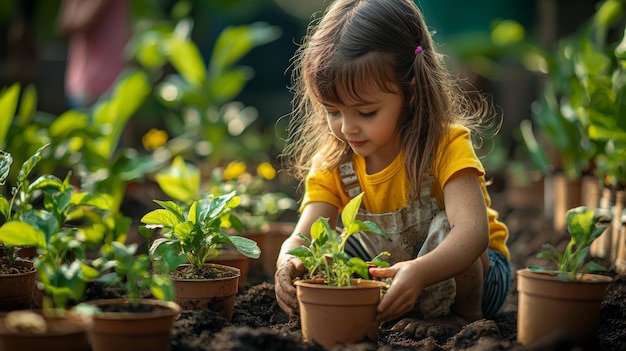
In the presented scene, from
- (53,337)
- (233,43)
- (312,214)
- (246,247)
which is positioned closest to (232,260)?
(312,214)

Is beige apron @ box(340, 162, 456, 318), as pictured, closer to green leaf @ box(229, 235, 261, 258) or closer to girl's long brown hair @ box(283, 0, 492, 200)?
girl's long brown hair @ box(283, 0, 492, 200)

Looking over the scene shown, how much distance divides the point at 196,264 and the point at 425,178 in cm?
79

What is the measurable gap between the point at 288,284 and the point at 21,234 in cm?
75

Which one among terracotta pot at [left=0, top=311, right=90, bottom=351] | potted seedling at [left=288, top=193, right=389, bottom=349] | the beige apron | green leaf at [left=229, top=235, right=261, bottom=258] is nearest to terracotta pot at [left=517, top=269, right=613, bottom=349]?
potted seedling at [left=288, top=193, right=389, bottom=349]

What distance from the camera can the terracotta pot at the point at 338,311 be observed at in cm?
191

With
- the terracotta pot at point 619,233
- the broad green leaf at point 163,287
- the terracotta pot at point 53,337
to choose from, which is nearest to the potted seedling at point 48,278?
the terracotta pot at point 53,337

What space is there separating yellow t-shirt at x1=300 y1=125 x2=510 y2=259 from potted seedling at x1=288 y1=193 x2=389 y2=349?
0.52m

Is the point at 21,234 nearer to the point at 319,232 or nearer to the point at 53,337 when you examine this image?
the point at 53,337

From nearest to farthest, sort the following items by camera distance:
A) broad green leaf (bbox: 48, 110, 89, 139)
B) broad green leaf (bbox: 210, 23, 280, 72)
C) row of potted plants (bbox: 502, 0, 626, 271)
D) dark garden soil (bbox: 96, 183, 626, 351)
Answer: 1. dark garden soil (bbox: 96, 183, 626, 351)
2. row of potted plants (bbox: 502, 0, 626, 271)
3. broad green leaf (bbox: 48, 110, 89, 139)
4. broad green leaf (bbox: 210, 23, 280, 72)

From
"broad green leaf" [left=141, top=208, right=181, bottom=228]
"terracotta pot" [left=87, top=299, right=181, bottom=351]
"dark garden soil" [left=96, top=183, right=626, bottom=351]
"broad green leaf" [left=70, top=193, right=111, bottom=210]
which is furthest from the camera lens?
"broad green leaf" [left=70, top=193, right=111, bottom=210]

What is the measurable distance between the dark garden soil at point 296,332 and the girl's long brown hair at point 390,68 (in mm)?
534

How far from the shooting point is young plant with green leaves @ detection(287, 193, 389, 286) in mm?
1909

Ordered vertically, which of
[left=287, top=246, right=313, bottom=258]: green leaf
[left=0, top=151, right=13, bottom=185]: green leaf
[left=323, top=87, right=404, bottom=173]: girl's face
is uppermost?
[left=323, top=87, right=404, bottom=173]: girl's face

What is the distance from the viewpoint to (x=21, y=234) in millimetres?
1877
